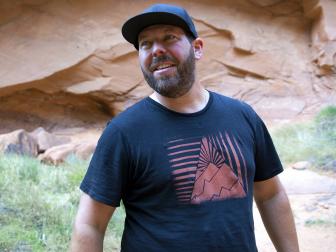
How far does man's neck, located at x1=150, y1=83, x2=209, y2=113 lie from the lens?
141cm

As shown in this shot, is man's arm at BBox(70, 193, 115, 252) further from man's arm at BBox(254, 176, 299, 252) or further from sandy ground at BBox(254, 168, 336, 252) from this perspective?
sandy ground at BBox(254, 168, 336, 252)

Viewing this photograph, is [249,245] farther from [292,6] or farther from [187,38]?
[292,6]

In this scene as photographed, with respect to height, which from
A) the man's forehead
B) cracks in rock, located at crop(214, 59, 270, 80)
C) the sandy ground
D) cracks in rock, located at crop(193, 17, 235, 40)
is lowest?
the sandy ground

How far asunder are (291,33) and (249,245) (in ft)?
28.7

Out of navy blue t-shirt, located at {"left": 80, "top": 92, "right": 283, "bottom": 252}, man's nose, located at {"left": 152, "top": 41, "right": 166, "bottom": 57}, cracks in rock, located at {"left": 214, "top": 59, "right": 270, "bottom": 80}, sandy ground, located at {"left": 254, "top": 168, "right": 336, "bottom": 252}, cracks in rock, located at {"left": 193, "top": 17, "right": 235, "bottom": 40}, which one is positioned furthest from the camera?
cracks in rock, located at {"left": 214, "top": 59, "right": 270, "bottom": 80}

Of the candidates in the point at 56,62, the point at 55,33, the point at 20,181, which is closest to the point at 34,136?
the point at 56,62

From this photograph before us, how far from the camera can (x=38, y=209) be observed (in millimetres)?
3367

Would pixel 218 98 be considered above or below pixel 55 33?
below

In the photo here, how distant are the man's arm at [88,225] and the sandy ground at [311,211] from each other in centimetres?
231

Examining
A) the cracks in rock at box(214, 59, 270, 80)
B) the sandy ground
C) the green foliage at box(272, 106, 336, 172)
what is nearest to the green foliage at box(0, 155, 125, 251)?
the sandy ground

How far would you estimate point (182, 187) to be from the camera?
4.17 ft

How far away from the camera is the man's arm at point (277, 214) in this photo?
1.56 m

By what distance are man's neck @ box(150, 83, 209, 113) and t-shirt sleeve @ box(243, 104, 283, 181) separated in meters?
0.19

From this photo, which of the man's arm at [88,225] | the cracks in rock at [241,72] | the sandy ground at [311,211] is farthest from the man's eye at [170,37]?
the cracks in rock at [241,72]
